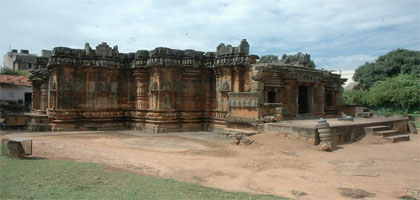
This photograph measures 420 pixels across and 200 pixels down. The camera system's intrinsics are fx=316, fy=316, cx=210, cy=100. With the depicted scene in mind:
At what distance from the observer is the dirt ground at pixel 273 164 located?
6.37 meters

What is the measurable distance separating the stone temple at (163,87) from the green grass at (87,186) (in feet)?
31.9

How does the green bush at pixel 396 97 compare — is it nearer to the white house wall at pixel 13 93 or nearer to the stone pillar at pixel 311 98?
the stone pillar at pixel 311 98

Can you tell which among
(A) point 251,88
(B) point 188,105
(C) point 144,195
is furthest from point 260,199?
(B) point 188,105

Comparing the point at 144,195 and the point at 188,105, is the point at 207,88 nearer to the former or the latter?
the point at 188,105

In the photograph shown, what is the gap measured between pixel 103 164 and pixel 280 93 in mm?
10467

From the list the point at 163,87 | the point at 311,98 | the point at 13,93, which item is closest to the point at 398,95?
the point at 311,98

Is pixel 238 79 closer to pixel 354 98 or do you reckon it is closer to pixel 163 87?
pixel 163 87

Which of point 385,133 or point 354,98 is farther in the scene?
point 354,98

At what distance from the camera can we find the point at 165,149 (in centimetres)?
1105

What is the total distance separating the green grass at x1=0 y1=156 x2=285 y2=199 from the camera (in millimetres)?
5312

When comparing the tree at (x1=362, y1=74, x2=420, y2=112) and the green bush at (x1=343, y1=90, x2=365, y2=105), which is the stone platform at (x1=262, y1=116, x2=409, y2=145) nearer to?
the tree at (x1=362, y1=74, x2=420, y2=112)

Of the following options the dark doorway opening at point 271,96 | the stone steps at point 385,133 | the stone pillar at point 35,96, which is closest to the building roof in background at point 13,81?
the stone pillar at point 35,96

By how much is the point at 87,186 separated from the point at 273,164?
481 centimetres

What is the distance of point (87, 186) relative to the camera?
581cm
